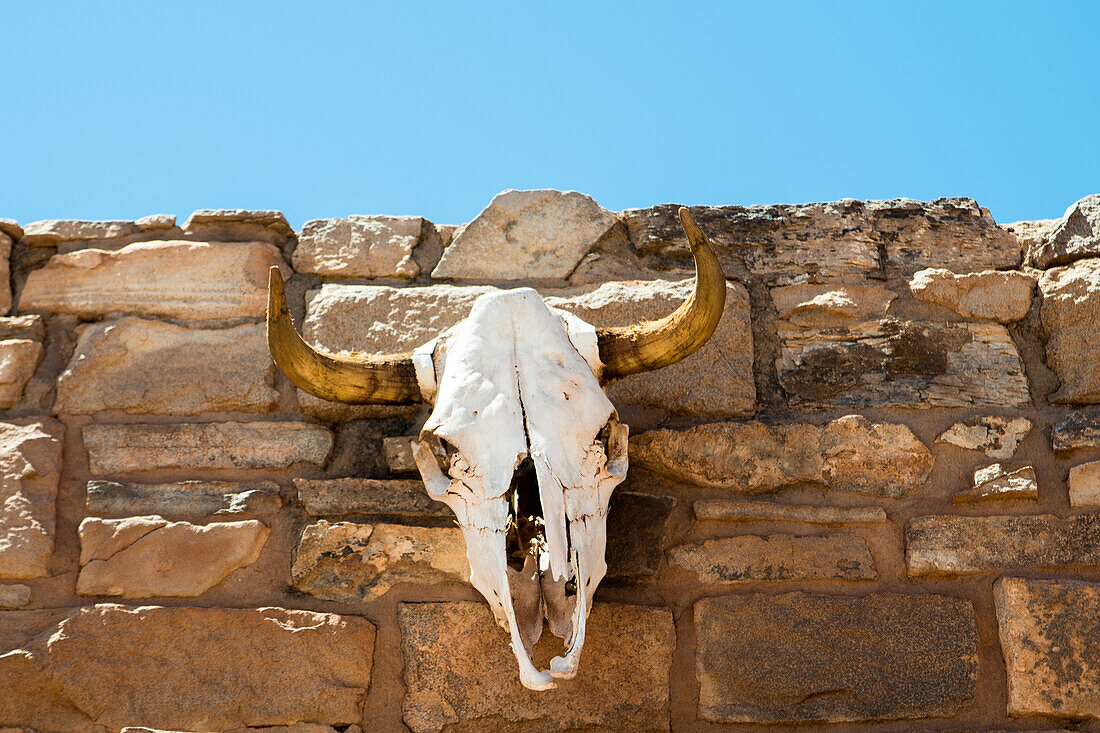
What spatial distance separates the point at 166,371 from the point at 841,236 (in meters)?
2.35

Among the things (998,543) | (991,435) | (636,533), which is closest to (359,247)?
(636,533)

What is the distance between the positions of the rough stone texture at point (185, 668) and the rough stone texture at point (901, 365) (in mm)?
1584

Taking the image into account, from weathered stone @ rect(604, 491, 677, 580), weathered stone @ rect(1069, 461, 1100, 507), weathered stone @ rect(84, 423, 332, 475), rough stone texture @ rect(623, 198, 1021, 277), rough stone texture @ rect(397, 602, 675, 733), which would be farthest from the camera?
rough stone texture @ rect(623, 198, 1021, 277)

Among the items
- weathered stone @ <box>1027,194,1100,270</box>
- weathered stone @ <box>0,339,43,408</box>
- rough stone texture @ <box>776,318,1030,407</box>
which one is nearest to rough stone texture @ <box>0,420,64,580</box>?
weathered stone @ <box>0,339,43,408</box>

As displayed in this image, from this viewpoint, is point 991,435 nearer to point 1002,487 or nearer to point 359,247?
point 1002,487

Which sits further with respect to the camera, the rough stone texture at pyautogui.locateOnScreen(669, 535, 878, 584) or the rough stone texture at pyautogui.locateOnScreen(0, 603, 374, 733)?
the rough stone texture at pyautogui.locateOnScreen(669, 535, 878, 584)

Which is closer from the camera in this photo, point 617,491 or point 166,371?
point 617,491

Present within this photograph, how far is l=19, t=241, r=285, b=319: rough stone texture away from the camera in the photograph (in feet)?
11.2

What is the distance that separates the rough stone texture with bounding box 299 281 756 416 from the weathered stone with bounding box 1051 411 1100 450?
93 centimetres

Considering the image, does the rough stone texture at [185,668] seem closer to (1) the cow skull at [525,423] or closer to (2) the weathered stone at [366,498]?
(2) the weathered stone at [366,498]

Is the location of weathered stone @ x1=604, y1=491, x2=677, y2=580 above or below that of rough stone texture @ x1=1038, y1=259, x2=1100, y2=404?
below

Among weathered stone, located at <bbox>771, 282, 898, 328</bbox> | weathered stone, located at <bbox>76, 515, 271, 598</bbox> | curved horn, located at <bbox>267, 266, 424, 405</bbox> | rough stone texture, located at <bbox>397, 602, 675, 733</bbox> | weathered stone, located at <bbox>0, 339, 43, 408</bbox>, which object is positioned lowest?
rough stone texture, located at <bbox>397, 602, 675, 733</bbox>

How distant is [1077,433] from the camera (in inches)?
117

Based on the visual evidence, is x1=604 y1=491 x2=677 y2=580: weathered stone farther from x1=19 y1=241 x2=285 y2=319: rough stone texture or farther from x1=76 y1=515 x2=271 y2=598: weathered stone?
x1=19 y1=241 x2=285 y2=319: rough stone texture
